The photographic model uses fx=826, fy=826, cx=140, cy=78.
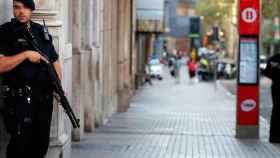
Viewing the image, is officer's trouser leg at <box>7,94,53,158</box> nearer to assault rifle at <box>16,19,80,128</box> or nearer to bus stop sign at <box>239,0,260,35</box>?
assault rifle at <box>16,19,80,128</box>

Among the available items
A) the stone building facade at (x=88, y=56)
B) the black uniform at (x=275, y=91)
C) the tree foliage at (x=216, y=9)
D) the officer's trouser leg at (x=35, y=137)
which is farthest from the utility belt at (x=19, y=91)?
the tree foliage at (x=216, y=9)

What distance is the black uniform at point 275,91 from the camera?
14.0 m

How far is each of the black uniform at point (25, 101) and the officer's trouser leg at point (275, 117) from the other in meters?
7.26

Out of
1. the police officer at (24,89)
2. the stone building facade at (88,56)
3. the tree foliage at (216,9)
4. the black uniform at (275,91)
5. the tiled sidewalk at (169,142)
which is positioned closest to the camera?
the police officer at (24,89)

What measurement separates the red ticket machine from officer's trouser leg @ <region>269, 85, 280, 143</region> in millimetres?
640

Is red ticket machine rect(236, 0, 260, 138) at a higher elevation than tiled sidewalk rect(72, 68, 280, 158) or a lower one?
higher

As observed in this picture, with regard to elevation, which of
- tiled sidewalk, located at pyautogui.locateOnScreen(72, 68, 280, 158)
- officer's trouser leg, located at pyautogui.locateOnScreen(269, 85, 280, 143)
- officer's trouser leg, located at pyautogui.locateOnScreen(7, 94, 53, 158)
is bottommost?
tiled sidewalk, located at pyautogui.locateOnScreen(72, 68, 280, 158)

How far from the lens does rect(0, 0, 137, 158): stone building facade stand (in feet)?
29.8

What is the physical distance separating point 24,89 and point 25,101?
4.5 inches

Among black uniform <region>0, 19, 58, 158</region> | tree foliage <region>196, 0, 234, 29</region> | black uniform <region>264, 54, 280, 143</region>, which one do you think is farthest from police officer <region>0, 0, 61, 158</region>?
tree foliage <region>196, 0, 234, 29</region>

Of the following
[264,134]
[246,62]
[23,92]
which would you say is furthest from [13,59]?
[264,134]

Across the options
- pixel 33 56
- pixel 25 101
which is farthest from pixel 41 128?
pixel 33 56

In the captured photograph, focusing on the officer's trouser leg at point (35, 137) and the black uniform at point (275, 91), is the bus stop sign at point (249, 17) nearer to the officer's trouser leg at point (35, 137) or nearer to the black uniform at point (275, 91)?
the black uniform at point (275, 91)

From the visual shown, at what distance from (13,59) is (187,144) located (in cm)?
689
